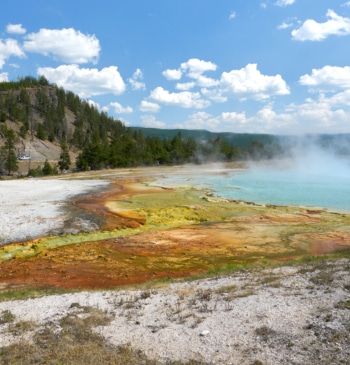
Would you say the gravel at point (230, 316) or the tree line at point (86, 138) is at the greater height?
the tree line at point (86, 138)

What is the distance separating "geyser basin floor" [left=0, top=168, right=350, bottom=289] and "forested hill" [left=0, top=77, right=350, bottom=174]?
57.2 m

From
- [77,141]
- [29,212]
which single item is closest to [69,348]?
[29,212]

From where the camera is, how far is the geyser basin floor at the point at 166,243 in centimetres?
1772

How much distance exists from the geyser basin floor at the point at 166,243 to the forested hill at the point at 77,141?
57.2 m

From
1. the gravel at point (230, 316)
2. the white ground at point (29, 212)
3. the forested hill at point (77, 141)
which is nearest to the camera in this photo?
the gravel at point (230, 316)

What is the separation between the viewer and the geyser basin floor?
1772cm

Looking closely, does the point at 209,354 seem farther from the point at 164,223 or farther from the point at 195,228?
the point at 164,223

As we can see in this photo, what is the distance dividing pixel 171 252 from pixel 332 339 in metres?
13.1

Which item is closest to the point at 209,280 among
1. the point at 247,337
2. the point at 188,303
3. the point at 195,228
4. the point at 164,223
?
the point at 188,303

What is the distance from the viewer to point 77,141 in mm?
138500

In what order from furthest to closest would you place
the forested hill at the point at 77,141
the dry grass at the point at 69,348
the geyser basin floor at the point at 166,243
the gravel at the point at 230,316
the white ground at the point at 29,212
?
the forested hill at the point at 77,141
the white ground at the point at 29,212
the geyser basin floor at the point at 166,243
the gravel at the point at 230,316
the dry grass at the point at 69,348

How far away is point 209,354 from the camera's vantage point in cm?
879

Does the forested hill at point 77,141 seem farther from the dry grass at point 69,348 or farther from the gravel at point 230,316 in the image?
the dry grass at point 69,348

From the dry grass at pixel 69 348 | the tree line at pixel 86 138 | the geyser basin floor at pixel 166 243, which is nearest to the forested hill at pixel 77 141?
the tree line at pixel 86 138
